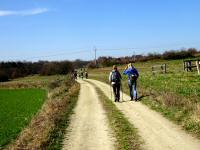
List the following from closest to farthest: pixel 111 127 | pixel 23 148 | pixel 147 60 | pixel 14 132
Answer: pixel 23 148, pixel 111 127, pixel 14 132, pixel 147 60

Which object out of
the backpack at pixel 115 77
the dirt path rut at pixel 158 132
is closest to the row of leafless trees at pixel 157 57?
the backpack at pixel 115 77

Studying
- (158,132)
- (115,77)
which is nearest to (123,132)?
(158,132)

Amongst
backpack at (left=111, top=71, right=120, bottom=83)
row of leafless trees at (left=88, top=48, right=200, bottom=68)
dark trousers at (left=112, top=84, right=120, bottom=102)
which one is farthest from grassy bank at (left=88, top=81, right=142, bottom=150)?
row of leafless trees at (left=88, top=48, right=200, bottom=68)

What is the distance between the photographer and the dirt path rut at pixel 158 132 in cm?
1157

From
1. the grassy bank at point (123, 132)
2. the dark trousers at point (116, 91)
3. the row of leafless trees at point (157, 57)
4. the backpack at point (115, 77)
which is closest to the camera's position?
the grassy bank at point (123, 132)

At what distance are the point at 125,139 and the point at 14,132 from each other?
24.0 ft

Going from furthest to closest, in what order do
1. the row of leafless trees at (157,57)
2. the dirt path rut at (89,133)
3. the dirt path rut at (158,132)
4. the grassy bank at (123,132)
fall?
Answer: the row of leafless trees at (157,57)
the dirt path rut at (89,133)
the grassy bank at (123,132)
the dirt path rut at (158,132)

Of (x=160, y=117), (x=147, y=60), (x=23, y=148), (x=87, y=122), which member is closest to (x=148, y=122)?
(x=160, y=117)

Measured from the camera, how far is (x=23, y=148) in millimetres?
12328

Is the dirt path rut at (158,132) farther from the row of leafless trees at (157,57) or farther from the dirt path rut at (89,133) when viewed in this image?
the row of leafless trees at (157,57)

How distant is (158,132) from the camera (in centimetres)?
1364

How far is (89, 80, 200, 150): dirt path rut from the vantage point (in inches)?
456

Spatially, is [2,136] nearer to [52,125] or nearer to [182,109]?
Answer: [52,125]

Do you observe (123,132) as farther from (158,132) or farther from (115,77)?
(115,77)
